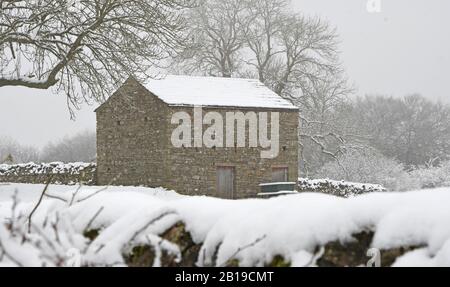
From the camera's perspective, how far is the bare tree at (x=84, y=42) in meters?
18.0

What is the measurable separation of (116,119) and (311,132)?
66.6 feet

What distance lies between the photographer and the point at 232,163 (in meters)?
25.9

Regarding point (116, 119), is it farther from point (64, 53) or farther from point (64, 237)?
point (64, 237)

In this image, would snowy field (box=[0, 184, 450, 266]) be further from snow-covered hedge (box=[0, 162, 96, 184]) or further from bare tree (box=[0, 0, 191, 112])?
snow-covered hedge (box=[0, 162, 96, 184])

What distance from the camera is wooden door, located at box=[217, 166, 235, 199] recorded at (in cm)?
2548

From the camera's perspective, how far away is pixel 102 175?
88.3 ft

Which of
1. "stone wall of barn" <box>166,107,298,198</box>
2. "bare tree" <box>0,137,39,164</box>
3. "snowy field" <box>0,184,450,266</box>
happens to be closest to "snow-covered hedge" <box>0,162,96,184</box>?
"stone wall of barn" <box>166,107,298,198</box>

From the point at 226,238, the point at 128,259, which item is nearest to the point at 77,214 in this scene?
the point at 128,259

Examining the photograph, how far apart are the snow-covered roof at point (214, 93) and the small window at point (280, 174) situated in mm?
2649

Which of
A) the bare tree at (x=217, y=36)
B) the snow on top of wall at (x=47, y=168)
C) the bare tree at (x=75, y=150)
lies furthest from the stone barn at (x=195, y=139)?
the bare tree at (x=75, y=150)

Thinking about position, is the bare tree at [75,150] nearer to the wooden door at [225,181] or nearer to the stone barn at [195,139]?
the stone barn at [195,139]

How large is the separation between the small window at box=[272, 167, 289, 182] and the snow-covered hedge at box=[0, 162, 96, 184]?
770 cm

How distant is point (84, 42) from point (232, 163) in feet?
31.0

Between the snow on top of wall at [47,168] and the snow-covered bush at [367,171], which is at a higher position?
the snow on top of wall at [47,168]
